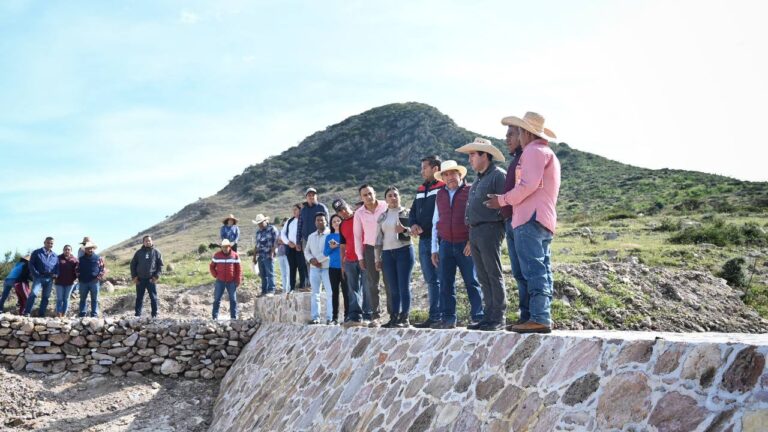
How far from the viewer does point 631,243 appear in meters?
19.2

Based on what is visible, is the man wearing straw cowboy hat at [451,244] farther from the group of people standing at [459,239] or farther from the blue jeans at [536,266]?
the blue jeans at [536,266]

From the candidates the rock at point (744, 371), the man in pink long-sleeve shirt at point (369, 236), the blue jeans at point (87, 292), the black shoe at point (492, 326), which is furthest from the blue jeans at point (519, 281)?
the blue jeans at point (87, 292)

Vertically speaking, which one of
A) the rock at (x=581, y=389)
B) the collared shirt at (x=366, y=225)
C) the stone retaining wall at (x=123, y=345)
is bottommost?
the stone retaining wall at (x=123, y=345)

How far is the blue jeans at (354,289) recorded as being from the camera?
29.8ft

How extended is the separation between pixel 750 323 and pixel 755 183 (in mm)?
27424

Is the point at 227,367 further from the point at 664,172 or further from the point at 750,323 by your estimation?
the point at 664,172

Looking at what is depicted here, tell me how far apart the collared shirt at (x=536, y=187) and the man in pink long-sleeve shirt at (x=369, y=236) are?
331 centimetres

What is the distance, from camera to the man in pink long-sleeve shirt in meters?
8.66

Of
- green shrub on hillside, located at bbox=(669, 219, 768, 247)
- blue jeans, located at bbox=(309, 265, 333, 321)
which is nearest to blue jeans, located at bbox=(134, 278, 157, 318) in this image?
blue jeans, located at bbox=(309, 265, 333, 321)

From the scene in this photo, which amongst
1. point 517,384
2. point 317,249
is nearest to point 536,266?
point 517,384

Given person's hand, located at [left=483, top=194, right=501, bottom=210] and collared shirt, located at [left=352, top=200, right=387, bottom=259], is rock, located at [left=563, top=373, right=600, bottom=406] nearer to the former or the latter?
person's hand, located at [left=483, top=194, right=501, bottom=210]

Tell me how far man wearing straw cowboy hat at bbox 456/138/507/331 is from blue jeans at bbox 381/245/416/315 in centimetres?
169

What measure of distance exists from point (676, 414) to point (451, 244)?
409 cm

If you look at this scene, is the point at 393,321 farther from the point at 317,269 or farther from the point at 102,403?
the point at 102,403
